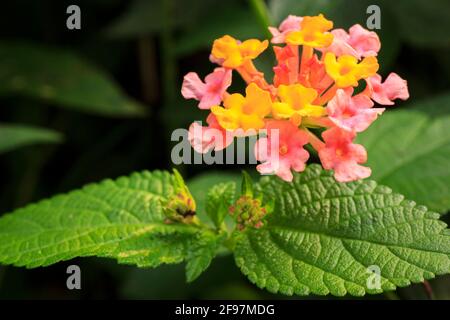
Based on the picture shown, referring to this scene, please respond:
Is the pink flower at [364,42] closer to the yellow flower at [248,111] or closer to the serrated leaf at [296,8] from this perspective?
the yellow flower at [248,111]

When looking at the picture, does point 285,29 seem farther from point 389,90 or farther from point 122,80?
point 122,80

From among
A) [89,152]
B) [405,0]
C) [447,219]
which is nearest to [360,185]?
[447,219]

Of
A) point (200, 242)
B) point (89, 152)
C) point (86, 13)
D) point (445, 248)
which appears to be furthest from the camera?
point (86, 13)

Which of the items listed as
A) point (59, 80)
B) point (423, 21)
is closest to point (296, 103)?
point (423, 21)

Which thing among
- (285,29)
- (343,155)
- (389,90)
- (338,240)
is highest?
(285,29)

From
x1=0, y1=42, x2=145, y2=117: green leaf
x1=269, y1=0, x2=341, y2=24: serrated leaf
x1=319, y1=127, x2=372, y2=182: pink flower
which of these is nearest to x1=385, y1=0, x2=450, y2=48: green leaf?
x1=269, y1=0, x2=341, y2=24: serrated leaf

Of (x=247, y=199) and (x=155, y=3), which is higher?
(x=155, y=3)
